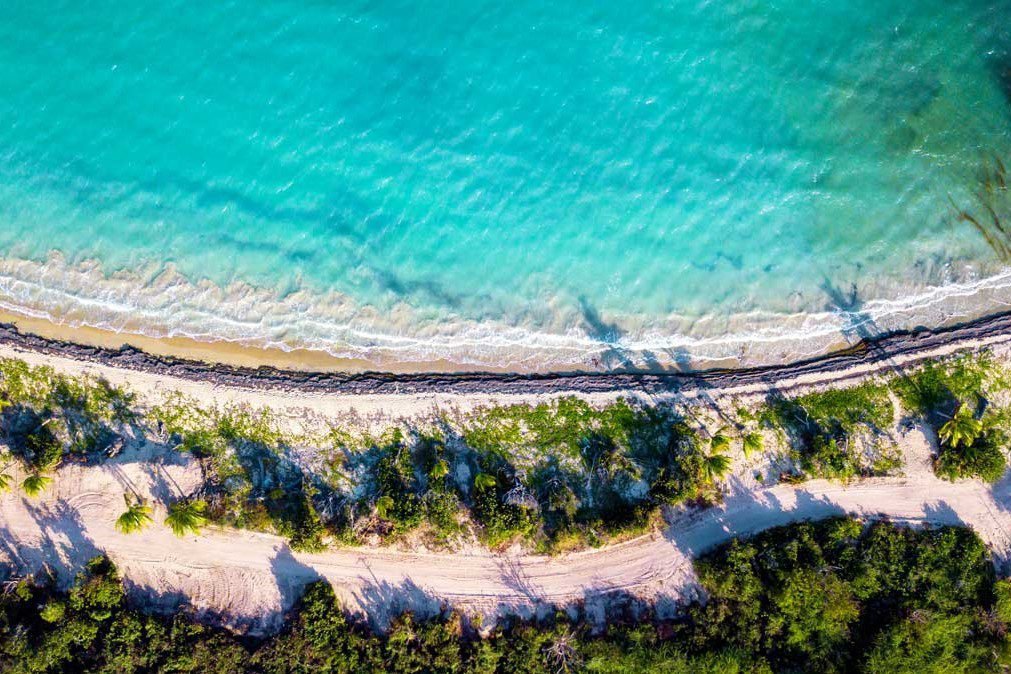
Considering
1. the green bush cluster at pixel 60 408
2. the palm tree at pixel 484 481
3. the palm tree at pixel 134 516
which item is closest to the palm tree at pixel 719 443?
the palm tree at pixel 484 481

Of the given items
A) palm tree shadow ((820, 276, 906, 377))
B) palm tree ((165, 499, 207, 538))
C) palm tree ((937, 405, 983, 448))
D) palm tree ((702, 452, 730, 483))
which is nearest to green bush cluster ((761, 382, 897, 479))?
palm tree shadow ((820, 276, 906, 377))

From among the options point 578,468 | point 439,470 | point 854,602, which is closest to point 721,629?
point 854,602

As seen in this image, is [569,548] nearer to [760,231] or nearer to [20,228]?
[760,231]

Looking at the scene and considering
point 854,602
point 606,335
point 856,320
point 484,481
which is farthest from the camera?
point 606,335

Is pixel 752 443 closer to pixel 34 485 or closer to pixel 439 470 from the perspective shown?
pixel 439 470

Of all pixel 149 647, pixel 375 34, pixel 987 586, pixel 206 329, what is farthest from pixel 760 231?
pixel 149 647
